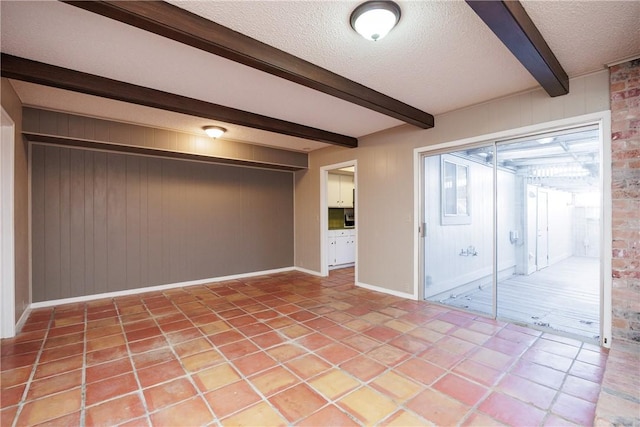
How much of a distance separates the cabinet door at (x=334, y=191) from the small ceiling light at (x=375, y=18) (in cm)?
475

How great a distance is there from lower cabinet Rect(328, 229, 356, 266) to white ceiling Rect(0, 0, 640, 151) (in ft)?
11.8

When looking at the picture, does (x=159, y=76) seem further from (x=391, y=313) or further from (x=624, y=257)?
(x=624, y=257)

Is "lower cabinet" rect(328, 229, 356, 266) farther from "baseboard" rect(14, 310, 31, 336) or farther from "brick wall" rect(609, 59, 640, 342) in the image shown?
"baseboard" rect(14, 310, 31, 336)

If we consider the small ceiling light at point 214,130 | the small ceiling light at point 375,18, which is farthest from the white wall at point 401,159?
the small ceiling light at point 214,130

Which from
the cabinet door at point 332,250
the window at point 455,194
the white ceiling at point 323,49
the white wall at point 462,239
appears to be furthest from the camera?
the cabinet door at point 332,250

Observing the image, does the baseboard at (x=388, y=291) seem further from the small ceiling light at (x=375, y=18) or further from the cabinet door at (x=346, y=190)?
the small ceiling light at (x=375, y=18)

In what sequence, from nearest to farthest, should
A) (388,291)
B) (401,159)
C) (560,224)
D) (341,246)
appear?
1. (560,224)
2. (401,159)
3. (388,291)
4. (341,246)

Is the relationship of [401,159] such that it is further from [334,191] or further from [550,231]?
[334,191]

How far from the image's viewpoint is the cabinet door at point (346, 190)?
6.99 metres

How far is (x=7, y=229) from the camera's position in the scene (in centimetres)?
286

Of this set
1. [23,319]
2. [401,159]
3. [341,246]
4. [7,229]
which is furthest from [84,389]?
[341,246]

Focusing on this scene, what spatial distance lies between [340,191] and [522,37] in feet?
16.9

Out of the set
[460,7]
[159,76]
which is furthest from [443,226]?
[159,76]

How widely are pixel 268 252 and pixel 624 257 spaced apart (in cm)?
522
